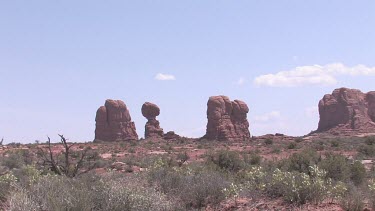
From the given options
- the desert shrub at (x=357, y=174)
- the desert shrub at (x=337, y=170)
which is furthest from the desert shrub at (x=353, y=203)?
the desert shrub at (x=357, y=174)

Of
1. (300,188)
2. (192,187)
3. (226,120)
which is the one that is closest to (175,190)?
(192,187)

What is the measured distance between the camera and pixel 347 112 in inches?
3172

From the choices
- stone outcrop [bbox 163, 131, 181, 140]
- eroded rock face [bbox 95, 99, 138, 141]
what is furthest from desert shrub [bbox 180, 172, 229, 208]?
eroded rock face [bbox 95, 99, 138, 141]

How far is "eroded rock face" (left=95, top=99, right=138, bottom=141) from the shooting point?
73.7 meters

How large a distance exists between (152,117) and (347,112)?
33124mm

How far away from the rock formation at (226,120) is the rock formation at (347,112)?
52.1ft

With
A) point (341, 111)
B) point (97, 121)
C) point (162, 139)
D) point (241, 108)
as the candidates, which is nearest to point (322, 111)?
point (341, 111)

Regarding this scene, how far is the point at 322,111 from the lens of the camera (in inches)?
3354

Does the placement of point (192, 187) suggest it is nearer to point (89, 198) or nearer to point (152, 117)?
point (89, 198)

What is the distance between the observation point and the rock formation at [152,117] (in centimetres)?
7469

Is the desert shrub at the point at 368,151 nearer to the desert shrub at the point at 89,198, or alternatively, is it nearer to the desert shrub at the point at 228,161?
the desert shrub at the point at 228,161

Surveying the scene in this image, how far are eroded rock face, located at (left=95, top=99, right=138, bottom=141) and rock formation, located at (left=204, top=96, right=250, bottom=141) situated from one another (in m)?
12.7

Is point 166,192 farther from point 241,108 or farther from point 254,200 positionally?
point 241,108

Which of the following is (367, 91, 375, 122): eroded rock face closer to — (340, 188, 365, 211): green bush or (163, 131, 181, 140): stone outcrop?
(163, 131, 181, 140): stone outcrop
